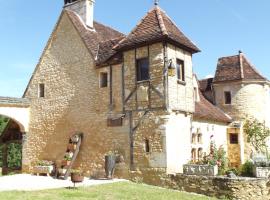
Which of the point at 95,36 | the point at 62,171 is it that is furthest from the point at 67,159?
the point at 95,36

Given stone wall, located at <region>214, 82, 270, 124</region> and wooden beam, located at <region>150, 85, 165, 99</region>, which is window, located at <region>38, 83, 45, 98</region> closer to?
wooden beam, located at <region>150, 85, 165, 99</region>

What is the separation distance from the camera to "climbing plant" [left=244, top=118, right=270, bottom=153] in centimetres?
1891

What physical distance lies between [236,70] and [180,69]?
778 cm

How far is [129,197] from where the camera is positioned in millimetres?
10164

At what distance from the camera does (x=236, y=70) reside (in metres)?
20.4

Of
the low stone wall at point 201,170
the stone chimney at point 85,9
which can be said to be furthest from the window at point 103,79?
the low stone wall at point 201,170

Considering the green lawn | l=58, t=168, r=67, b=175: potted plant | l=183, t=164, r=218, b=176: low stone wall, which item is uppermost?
l=183, t=164, r=218, b=176: low stone wall

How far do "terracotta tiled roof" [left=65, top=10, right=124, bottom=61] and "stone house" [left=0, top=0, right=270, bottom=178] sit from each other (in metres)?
0.06

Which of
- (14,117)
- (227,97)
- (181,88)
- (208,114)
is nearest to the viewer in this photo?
(181,88)

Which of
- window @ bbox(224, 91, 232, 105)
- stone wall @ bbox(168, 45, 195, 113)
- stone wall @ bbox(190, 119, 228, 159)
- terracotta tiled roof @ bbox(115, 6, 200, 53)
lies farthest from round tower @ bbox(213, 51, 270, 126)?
stone wall @ bbox(168, 45, 195, 113)

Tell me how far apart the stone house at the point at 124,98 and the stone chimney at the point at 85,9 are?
54mm

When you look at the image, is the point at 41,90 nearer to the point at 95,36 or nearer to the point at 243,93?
the point at 95,36

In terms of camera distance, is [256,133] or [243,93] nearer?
[256,133]

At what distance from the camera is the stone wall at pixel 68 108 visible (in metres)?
14.8
